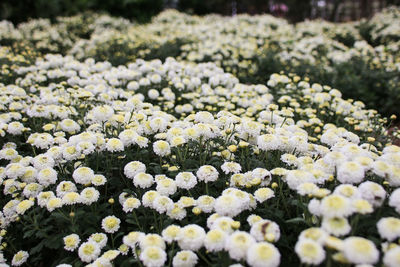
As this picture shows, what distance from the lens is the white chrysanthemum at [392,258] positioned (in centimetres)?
140

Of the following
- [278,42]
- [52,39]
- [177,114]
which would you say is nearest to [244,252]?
[177,114]

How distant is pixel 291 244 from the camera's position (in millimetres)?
2068

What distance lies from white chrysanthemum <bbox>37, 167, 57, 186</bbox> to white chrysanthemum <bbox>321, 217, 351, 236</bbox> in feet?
6.07

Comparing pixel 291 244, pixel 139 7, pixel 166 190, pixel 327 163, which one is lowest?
pixel 291 244

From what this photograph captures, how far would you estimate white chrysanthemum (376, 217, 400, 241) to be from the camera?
157 centimetres

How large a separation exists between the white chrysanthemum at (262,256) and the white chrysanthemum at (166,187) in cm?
80

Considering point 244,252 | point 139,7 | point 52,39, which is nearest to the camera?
point 244,252

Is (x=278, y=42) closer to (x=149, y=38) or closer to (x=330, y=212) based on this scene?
(x=149, y=38)

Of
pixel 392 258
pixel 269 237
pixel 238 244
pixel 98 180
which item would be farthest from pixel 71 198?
pixel 392 258

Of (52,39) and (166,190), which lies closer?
(166,190)

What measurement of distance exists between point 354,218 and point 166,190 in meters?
1.13

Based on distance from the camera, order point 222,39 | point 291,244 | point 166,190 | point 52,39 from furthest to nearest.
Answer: point 52,39 < point 222,39 < point 166,190 < point 291,244

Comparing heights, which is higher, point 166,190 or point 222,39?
point 222,39

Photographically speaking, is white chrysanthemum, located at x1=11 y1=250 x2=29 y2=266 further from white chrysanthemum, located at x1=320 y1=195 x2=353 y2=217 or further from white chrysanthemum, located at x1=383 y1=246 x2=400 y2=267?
white chrysanthemum, located at x1=383 y1=246 x2=400 y2=267
